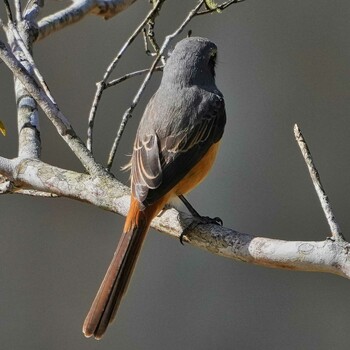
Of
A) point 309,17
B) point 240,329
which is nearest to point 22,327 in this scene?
point 240,329

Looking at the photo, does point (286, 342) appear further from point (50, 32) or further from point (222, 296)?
point (50, 32)

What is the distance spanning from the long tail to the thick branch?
13cm

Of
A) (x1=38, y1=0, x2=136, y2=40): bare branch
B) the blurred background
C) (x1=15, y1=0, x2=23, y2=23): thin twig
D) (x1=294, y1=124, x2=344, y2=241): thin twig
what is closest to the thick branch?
(x1=294, y1=124, x2=344, y2=241): thin twig

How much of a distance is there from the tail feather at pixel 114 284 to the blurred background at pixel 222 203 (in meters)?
2.17

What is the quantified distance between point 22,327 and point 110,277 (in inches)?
103

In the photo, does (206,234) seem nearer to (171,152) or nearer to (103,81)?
(171,152)

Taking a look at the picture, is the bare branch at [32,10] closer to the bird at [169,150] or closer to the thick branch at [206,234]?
the bird at [169,150]

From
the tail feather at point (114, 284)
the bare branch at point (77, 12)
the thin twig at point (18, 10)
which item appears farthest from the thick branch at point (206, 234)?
the bare branch at point (77, 12)

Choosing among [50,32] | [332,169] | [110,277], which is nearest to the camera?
[110,277]

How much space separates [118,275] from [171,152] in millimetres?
664

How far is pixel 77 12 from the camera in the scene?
188 inches

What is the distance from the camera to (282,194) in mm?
5938

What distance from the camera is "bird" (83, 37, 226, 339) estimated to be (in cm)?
371

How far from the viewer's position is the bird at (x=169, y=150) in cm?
371
